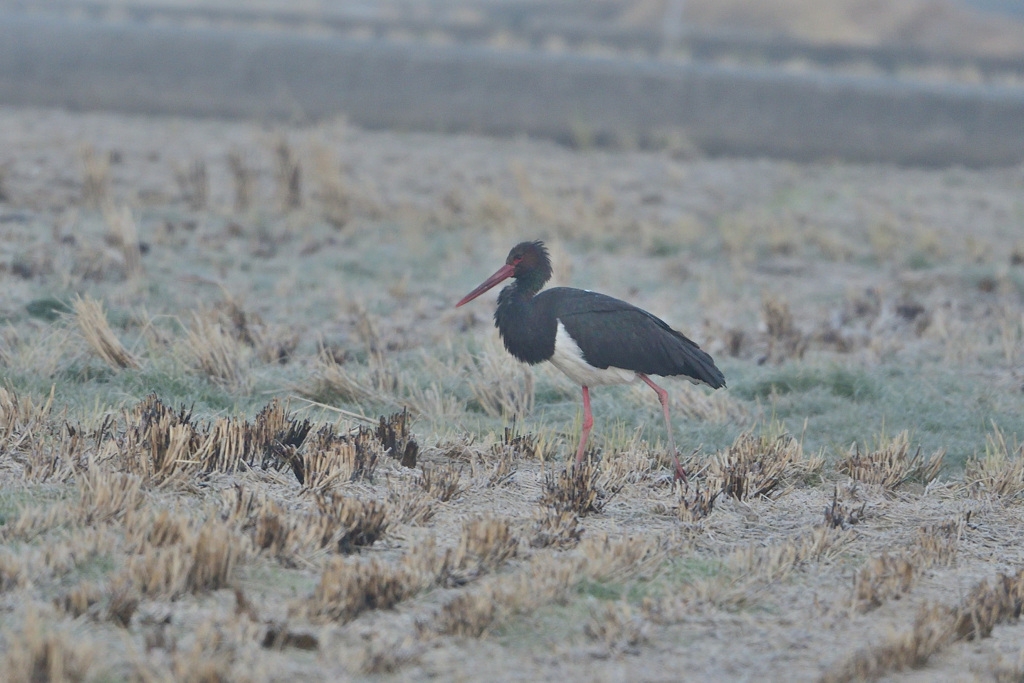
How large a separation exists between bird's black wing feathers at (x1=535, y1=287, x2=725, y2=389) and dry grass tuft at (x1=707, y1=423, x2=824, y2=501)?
350 millimetres

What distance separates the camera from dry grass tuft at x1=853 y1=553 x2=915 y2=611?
4542mm

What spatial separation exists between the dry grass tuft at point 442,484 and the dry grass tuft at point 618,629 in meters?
1.19

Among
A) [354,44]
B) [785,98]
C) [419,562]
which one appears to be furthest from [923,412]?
[354,44]

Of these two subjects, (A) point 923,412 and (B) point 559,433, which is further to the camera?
(A) point 923,412

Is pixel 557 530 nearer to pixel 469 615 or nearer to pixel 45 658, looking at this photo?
pixel 469 615

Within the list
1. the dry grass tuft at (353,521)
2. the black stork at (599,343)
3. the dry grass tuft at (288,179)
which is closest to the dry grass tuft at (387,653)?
the dry grass tuft at (353,521)

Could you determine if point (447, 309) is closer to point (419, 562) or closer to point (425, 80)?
point (419, 562)

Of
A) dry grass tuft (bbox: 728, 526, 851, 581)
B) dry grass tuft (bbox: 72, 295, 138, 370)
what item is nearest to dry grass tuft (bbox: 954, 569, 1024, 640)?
dry grass tuft (bbox: 728, 526, 851, 581)

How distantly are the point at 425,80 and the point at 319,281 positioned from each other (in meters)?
10.7

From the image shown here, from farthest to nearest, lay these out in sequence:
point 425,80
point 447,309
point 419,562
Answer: point 425,80
point 447,309
point 419,562

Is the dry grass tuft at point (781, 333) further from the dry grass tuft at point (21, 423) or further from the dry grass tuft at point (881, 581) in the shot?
the dry grass tuft at point (21, 423)

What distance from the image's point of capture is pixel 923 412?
295 inches

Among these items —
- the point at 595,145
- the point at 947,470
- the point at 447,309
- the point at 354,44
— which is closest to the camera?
the point at 947,470

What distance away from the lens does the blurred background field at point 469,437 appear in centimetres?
417
